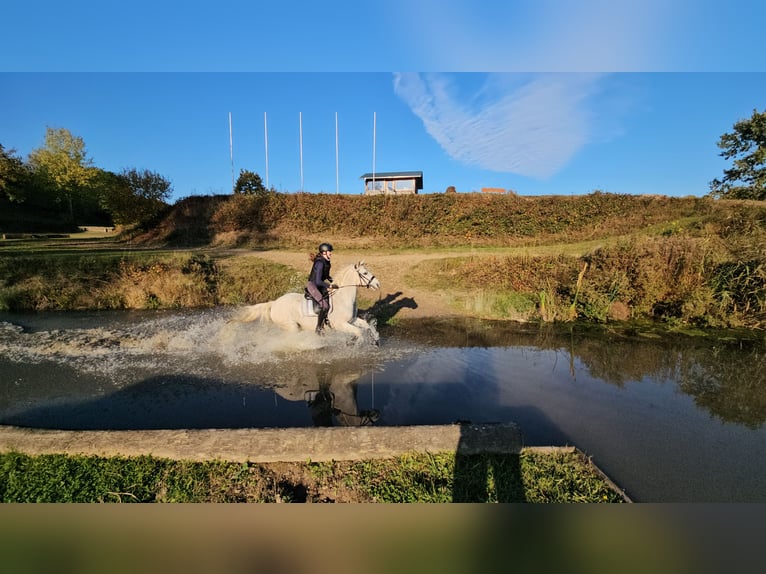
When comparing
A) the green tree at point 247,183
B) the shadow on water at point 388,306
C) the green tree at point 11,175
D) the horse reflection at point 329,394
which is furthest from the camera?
the green tree at point 247,183

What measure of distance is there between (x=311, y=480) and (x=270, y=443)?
62 cm

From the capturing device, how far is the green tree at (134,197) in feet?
101

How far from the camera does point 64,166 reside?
4544cm

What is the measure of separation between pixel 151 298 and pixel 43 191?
48.6 metres

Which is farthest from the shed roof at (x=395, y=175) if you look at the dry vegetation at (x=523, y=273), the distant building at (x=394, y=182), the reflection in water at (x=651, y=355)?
the reflection in water at (x=651, y=355)

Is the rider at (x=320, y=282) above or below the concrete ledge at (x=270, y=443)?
above

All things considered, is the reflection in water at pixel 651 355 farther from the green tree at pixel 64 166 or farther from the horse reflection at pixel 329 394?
the green tree at pixel 64 166

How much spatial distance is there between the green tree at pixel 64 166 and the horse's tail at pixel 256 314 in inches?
1982

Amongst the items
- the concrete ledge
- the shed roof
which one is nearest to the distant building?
the shed roof

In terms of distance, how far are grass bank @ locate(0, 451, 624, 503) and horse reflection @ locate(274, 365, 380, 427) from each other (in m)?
1.37

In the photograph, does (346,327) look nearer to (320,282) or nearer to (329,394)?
(320,282)

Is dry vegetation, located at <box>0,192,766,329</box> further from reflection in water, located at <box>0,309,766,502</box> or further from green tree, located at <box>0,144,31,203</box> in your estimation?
green tree, located at <box>0,144,31,203</box>

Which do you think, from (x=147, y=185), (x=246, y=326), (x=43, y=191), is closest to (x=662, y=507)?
(x=246, y=326)

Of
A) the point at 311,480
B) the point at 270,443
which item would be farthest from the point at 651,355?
the point at 270,443
